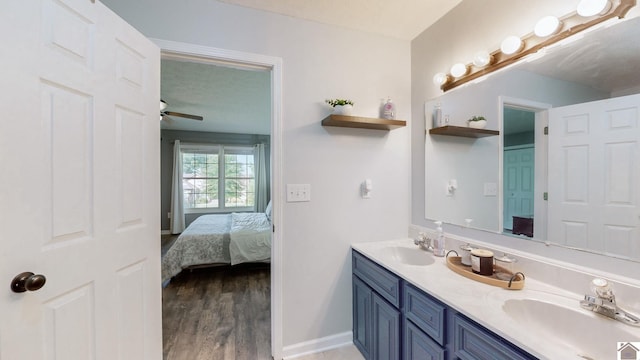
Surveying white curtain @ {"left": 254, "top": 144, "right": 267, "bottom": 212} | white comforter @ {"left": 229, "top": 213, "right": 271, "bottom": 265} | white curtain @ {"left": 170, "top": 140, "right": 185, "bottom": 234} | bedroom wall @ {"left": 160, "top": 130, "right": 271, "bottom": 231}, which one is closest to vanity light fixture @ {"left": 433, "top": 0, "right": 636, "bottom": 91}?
white comforter @ {"left": 229, "top": 213, "right": 271, "bottom": 265}

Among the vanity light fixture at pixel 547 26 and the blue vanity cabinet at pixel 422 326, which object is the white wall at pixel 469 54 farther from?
the blue vanity cabinet at pixel 422 326

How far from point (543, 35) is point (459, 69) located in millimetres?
450

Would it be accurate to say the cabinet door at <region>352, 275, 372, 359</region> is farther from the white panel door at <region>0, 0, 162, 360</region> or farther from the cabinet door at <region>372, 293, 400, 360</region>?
the white panel door at <region>0, 0, 162, 360</region>

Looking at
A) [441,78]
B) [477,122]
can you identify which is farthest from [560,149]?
[441,78]

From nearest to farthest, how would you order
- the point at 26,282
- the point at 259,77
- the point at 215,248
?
1. the point at 26,282
2. the point at 259,77
3. the point at 215,248

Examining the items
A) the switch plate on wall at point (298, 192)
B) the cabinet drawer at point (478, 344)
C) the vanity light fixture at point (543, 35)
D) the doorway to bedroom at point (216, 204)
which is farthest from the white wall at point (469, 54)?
the doorway to bedroom at point (216, 204)

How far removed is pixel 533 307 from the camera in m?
1.01

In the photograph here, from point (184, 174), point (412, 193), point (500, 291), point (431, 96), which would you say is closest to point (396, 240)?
point (412, 193)

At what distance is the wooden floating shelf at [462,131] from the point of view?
1.48 metres

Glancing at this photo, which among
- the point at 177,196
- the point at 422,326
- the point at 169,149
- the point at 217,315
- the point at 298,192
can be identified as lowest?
the point at 217,315

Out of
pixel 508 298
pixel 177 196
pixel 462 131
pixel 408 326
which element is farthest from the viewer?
pixel 177 196

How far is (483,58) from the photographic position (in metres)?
1.42

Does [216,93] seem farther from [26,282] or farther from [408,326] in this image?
[408,326]

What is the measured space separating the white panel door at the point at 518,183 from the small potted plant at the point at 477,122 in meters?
0.24
